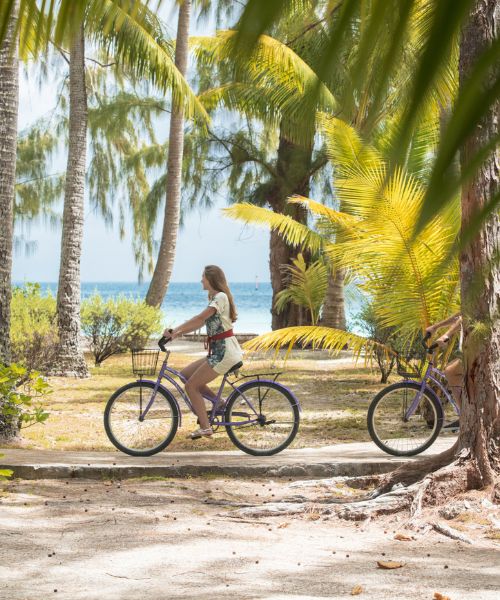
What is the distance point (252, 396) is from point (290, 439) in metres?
0.55

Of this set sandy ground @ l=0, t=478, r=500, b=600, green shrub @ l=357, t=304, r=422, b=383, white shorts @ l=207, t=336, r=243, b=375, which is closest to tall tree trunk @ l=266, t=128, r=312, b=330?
green shrub @ l=357, t=304, r=422, b=383

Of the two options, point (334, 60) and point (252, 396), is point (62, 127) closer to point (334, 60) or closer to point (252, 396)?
point (252, 396)

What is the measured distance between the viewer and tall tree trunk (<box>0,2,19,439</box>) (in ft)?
30.2

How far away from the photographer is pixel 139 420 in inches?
361

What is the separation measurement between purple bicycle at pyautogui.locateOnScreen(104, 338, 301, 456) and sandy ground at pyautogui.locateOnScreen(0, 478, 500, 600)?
1553mm

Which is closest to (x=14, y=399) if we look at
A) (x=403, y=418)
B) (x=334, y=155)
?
(x=403, y=418)

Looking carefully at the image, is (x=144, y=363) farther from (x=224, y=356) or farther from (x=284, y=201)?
(x=224, y=356)

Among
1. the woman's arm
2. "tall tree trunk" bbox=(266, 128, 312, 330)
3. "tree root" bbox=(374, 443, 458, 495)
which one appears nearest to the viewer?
"tree root" bbox=(374, 443, 458, 495)

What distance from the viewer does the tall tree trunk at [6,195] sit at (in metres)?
9.20

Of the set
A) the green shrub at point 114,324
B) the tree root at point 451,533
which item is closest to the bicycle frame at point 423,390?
the tree root at point 451,533

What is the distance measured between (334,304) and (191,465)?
1528 cm

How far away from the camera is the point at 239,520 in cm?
639

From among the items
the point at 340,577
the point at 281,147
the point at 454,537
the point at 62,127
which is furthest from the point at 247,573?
the point at 62,127

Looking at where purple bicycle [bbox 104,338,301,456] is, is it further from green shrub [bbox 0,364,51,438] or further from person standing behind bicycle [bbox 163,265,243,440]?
green shrub [bbox 0,364,51,438]
